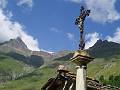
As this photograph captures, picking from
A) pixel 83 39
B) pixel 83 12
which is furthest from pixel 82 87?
pixel 83 12

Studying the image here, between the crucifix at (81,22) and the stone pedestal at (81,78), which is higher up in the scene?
the crucifix at (81,22)

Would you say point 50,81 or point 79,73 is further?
point 50,81

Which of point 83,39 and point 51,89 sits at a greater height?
point 83,39

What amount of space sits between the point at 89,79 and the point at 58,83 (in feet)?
9.12

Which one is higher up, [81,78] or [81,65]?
[81,65]

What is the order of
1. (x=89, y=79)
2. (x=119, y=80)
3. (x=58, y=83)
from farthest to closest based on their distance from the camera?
(x=119, y=80), (x=58, y=83), (x=89, y=79)

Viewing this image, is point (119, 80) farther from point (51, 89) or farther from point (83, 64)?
point (83, 64)

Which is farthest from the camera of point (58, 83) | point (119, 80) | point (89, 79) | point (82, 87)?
point (119, 80)

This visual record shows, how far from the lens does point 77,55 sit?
55.2 ft

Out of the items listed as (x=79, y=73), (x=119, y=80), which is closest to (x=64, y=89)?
(x=79, y=73)

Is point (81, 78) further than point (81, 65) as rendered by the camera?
No

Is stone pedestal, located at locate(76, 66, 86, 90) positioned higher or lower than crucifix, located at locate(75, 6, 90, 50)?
lower

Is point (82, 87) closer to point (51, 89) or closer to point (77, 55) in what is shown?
point (77, 55)

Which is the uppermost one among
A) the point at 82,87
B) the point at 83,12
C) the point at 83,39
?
the point at 83,12
